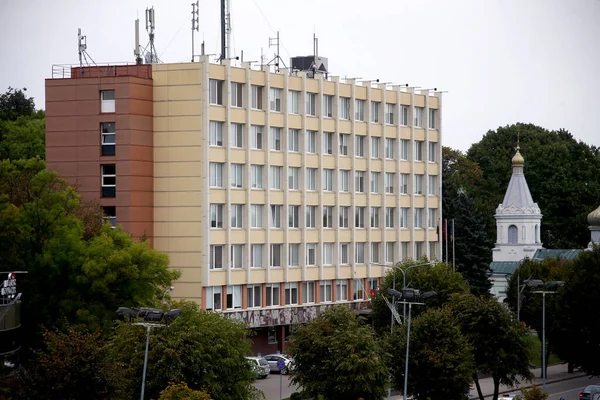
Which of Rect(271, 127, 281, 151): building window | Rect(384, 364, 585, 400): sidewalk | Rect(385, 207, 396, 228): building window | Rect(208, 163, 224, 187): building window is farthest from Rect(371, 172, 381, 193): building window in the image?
Rect(208, 163, 224, 187): building window

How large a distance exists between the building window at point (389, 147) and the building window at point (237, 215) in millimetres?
17980

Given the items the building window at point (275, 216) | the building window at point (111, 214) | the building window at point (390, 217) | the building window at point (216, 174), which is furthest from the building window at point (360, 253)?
the building window at point (111, 214)

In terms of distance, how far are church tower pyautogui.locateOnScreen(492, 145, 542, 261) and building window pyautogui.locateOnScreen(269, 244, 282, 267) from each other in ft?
169

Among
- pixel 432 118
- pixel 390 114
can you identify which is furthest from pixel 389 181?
pixel 432 118

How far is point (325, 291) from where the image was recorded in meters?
102

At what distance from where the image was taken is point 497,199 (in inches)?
6216

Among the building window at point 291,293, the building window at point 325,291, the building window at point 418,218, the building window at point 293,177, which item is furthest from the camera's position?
the building window at point 418,218

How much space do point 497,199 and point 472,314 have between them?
81154 millimetres

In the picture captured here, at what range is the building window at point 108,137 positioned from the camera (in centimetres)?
8912

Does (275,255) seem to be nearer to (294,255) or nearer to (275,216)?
(294,255)

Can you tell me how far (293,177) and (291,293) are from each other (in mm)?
7796

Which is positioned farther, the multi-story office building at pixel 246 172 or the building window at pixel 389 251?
the building window at pixel 389 251

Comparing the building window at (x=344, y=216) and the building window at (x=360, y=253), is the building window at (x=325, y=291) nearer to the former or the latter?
the building window at (x=360, y=253)

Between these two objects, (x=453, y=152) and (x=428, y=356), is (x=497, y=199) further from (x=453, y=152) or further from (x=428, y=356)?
(x=428, y=356)
